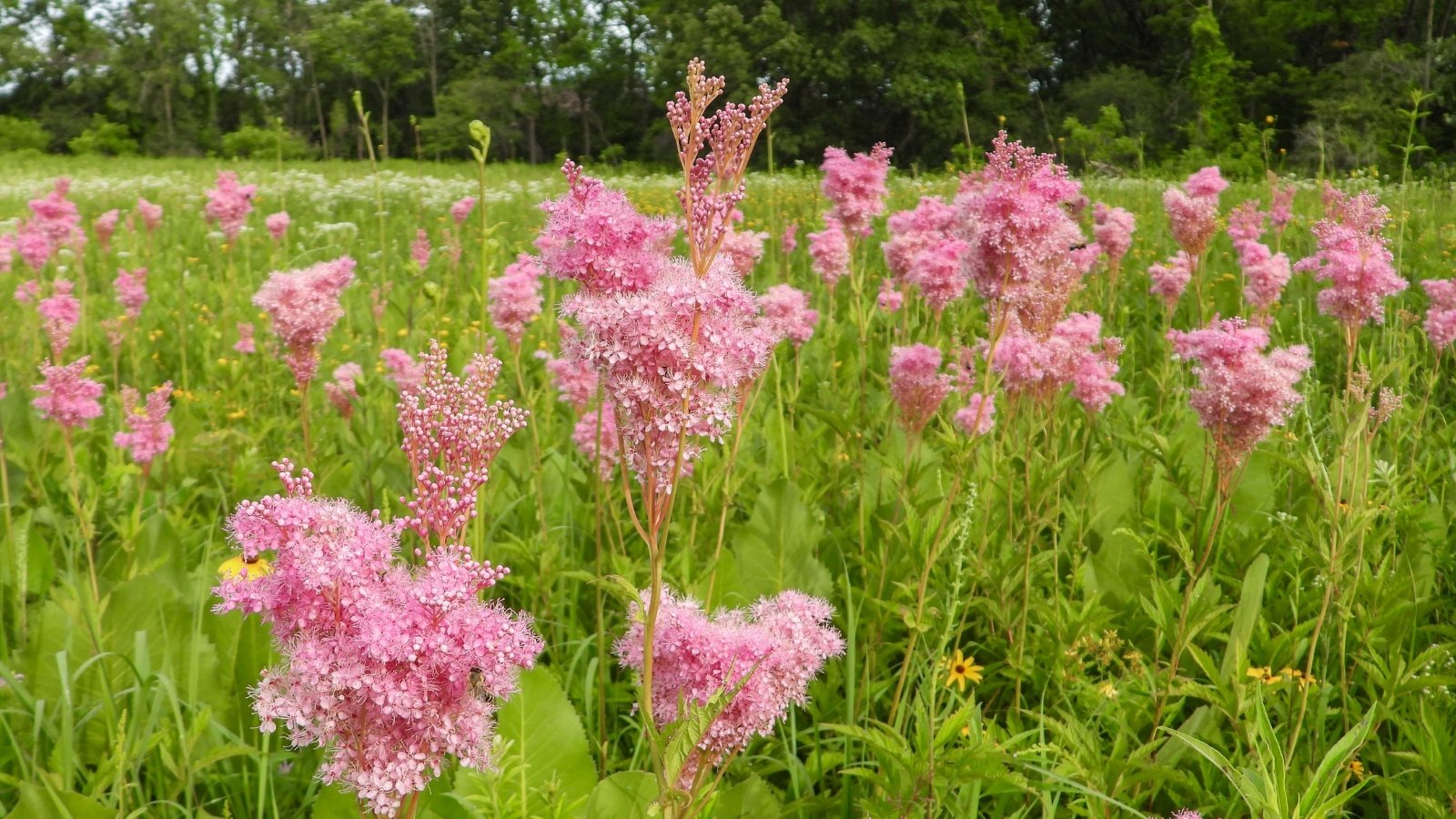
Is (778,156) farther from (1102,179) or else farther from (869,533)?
(869,533)

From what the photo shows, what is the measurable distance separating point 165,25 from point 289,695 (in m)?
55.6

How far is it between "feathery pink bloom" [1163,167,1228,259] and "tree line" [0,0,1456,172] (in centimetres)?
704

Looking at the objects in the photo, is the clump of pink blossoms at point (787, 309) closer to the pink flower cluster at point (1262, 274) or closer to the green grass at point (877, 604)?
the green grass at point (877, 604)

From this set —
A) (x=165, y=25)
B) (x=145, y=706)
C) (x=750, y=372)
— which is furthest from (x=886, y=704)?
(x=165, y=25)

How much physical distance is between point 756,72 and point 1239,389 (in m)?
30.3

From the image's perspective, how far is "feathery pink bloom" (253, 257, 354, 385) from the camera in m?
2.80

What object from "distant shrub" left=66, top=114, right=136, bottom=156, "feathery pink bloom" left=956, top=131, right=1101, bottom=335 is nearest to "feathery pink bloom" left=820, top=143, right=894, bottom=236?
"feathery pink bloom" left=956, top=131, right=1101, bottom=335

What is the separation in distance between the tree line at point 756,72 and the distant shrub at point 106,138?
0.17m

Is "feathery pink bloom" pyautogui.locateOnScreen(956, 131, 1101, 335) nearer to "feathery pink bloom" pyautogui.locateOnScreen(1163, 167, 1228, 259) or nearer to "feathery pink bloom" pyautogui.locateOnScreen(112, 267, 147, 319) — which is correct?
"feathery pink bloom" pyautogui.locateOnScreen(1163, 167, 1228, 259)

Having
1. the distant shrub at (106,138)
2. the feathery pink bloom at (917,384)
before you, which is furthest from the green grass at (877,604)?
the distant shrub at (106,138)

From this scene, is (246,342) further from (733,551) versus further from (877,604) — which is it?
(877,604)

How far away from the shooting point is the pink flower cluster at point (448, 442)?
3.81ft

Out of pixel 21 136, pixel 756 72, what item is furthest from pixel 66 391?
pixel 21 136

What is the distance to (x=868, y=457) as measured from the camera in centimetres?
317
